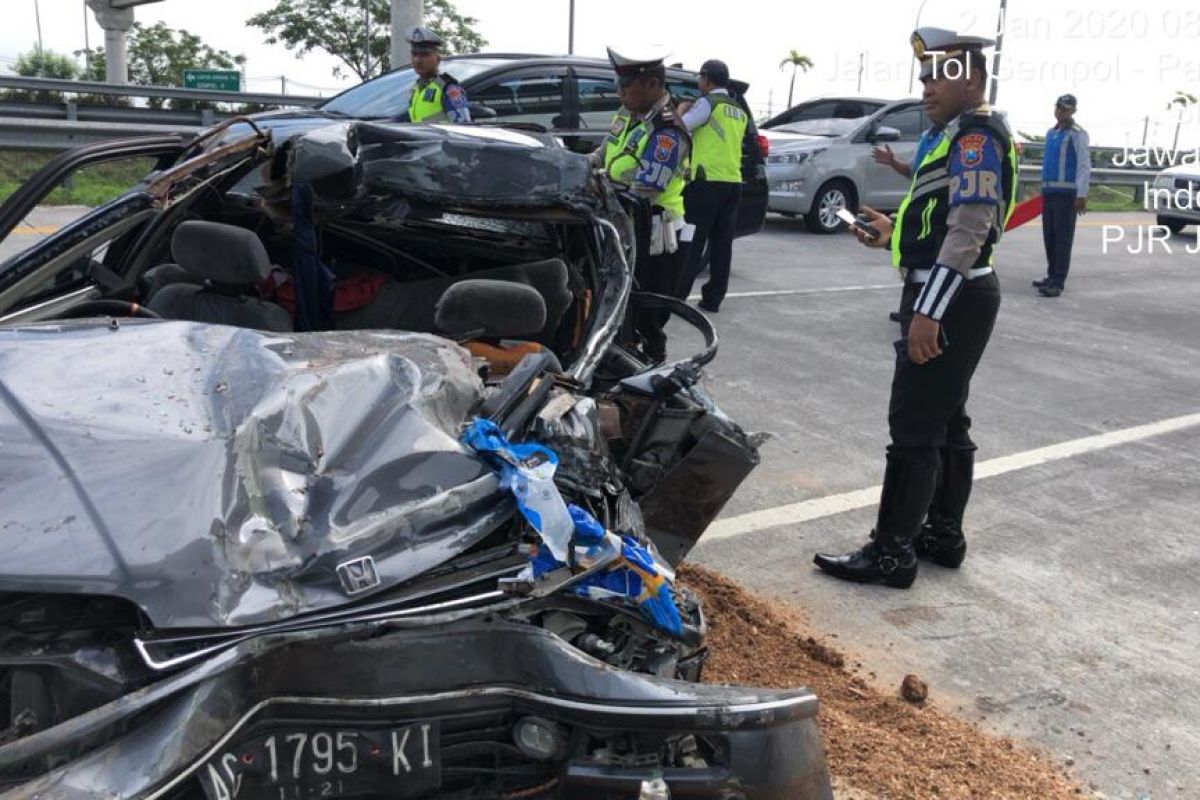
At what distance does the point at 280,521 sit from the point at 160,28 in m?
41.9

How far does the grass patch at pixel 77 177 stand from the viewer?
42.3 ft

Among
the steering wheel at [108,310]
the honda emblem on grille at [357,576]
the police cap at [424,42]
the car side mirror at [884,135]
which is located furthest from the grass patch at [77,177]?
the honda emblem on grille at [357,576]

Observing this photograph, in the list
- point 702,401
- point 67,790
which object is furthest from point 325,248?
point 67,790

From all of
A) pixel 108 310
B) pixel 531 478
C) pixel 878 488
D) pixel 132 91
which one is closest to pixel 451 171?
pixel 108 310

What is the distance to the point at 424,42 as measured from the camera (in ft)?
26.7

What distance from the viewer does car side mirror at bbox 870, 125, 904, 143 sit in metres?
12.8

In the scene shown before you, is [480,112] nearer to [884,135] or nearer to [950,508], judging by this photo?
[950,508]

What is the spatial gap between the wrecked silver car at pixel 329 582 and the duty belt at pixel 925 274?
1.76 meters

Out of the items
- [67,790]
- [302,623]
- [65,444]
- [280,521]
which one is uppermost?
[65,444]

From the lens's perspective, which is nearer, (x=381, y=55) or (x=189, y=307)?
(x=189, y=307)

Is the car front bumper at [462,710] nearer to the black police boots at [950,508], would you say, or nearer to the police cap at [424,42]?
the black police boots at [950,508]

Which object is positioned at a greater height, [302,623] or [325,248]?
[325,248]

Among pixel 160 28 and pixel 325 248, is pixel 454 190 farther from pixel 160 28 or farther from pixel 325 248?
pixel 160 28

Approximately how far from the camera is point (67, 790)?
161 cm
